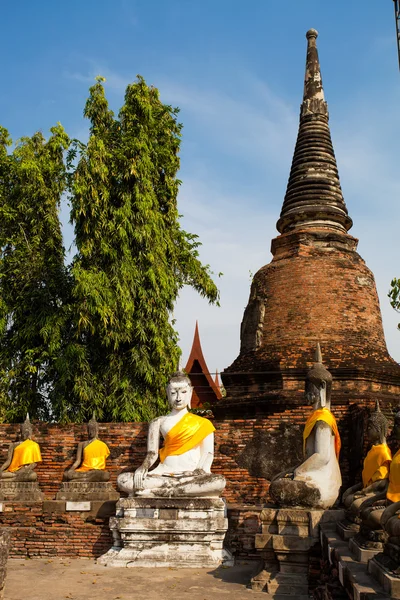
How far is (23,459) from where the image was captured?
30.4 feet

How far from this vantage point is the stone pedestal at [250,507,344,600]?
522cm

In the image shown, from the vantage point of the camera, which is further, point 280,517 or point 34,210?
point 34,210

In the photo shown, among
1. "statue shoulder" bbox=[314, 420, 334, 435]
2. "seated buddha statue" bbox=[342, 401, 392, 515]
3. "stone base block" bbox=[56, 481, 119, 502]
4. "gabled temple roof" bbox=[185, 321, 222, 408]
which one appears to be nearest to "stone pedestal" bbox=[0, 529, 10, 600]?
"seated buddha statue" bbox=[342, 401, 392, 515]

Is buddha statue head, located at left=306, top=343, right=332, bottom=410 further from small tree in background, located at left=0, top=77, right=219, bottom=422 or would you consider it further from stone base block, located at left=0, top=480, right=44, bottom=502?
small tree in background, located at left=0, top=77, right=219, bottom=422

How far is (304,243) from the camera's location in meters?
13.1

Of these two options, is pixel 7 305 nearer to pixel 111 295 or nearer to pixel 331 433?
pixel 111 295

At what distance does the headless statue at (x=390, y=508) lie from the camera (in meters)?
3.19

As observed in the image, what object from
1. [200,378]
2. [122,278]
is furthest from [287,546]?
[200,378]

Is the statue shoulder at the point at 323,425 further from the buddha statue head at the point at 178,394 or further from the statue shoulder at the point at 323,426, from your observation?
the buddha statue head at the point at 178,394

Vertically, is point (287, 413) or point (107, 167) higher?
point (107, 167)

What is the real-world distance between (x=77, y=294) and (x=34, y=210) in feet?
12.8

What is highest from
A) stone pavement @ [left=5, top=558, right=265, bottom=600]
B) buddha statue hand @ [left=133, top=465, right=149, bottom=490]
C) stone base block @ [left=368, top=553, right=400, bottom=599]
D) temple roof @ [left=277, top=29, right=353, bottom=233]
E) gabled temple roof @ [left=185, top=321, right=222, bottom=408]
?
temple roof @ [left=277, top=29, right=353, bottom=233]

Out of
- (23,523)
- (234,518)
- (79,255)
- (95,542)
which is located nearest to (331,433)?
(234,518)

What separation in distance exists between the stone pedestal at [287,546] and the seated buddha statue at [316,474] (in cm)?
11
